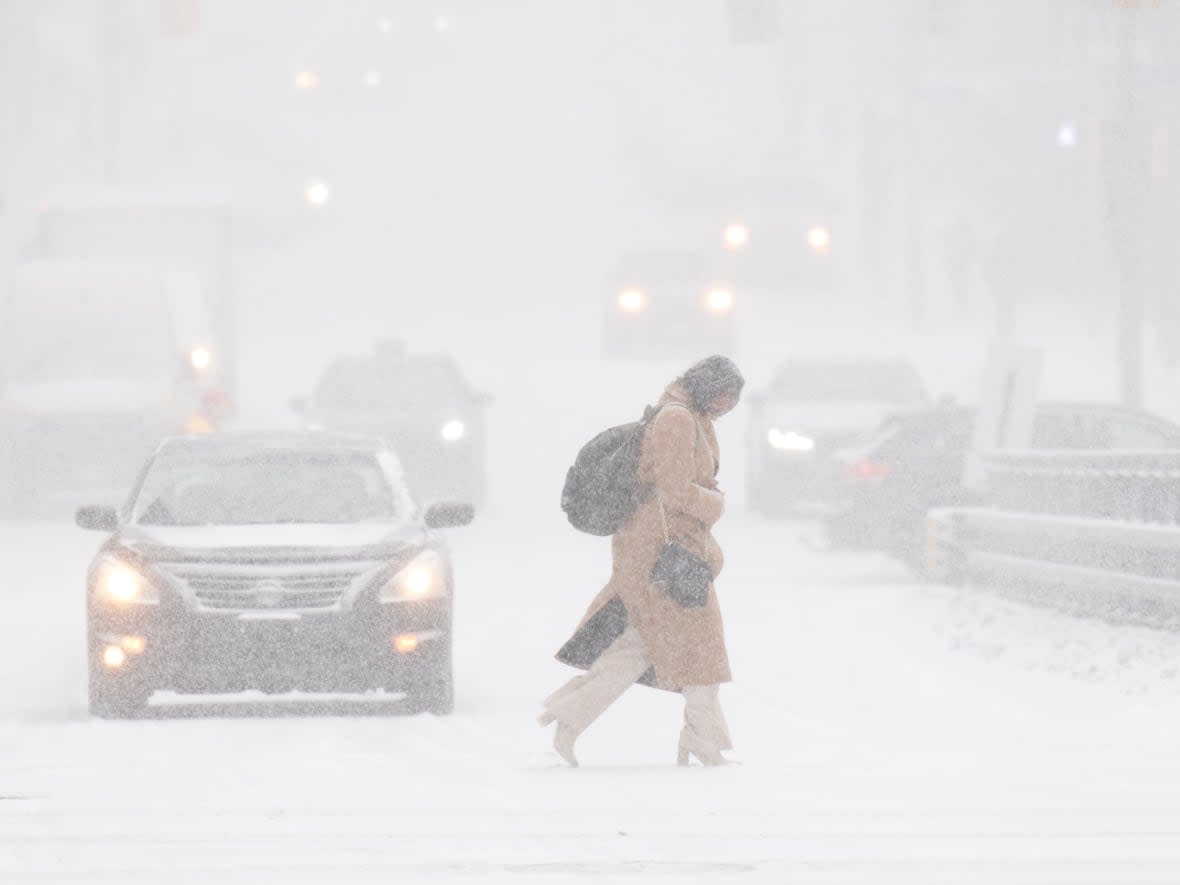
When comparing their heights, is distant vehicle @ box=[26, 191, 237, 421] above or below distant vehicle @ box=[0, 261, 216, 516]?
above

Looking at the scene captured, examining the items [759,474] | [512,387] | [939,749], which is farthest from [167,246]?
[939,749]

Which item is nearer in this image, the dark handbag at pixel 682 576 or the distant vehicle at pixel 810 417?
the dark handbag at pixel 682 576

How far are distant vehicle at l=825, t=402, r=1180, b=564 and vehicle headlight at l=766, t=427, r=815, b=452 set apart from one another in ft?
19.5

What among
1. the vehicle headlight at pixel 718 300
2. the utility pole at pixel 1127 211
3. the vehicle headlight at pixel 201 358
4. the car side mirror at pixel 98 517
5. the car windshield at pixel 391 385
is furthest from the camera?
the vehicle headlight at pixel 718 300

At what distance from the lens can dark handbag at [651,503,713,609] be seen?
9906 mm

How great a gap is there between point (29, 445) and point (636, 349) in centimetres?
2382

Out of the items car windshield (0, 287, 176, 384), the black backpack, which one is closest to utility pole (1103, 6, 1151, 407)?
car windshield (0, 287, 176, 384)

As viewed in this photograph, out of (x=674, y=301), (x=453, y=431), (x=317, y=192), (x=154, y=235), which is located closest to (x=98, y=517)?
(x=453, y=431)

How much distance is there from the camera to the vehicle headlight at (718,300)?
48781 millimetres

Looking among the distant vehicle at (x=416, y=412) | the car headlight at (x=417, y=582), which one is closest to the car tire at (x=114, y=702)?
the car headlight at (x=417, y=582)

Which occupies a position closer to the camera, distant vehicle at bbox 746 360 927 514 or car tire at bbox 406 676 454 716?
car tire at bbox 406 676 454 716

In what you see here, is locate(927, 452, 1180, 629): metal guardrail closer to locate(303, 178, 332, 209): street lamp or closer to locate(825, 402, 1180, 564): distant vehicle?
locate(825, 402, 1180, 564): distant vehicle

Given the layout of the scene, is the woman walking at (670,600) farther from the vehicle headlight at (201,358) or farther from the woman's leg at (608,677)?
the vehicle headlight at (201,358)

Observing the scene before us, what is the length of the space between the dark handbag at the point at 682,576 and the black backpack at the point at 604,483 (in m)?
0.22
